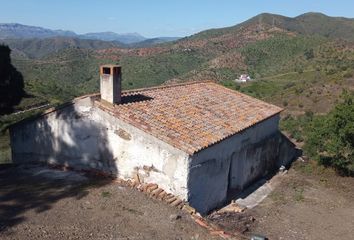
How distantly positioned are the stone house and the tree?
4.80m

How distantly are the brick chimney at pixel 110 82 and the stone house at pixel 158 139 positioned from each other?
3cm

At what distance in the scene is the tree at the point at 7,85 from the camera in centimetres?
2114

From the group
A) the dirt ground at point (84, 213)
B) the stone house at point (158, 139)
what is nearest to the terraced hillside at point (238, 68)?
the stone house at point (158, 139)

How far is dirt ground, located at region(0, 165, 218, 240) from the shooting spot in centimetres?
1011

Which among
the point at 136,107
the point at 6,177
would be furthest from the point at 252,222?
the point at 6,177

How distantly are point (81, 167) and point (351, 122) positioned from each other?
11422 mm

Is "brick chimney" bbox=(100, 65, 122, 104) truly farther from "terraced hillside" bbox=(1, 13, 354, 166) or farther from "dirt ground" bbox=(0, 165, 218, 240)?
"terraced hillside" bbox=(1, 13, 354, 166)

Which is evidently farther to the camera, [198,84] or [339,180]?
[198,84]

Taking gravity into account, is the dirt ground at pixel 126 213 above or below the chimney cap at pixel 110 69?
below

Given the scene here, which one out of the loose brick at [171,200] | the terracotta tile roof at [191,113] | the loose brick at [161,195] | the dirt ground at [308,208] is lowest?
the dirt ground at [308,208]

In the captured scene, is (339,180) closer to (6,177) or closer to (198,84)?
(198,84)

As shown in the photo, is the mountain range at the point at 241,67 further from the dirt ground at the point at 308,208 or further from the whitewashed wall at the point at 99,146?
the whitewashed wall at the point at 99,146

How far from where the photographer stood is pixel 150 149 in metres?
13.2

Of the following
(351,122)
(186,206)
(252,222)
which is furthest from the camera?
(351,122)
